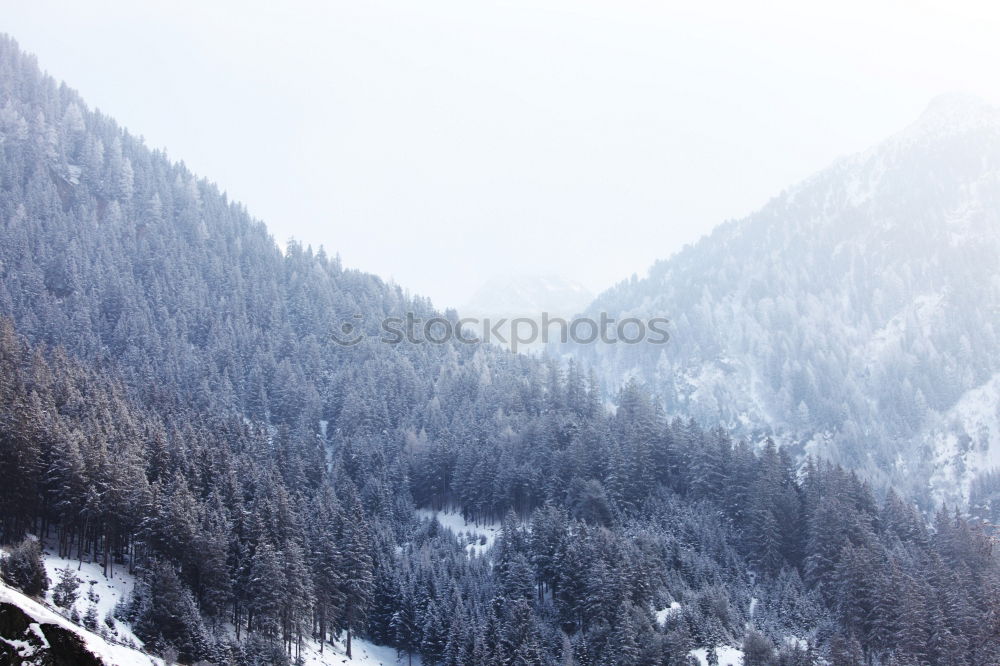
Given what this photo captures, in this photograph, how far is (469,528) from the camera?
10994cm

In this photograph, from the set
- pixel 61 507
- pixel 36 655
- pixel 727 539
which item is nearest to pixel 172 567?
pixel 61 507

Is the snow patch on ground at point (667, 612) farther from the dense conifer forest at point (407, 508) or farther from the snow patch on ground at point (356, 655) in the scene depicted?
the snow patch on ground at point (356, 655)

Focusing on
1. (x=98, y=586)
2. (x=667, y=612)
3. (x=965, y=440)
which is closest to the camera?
(x=98, y=586)

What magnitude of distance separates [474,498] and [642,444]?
Answer: 24.1 m

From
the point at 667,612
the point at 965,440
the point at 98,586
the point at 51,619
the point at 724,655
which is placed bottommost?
the point at 724,655

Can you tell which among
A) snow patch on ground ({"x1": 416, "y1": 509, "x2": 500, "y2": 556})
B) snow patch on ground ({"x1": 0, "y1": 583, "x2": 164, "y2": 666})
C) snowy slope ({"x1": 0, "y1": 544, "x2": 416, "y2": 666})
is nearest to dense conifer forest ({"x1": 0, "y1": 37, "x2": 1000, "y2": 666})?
snow patch on ground ({"x1": 416, "y1": 509, "x2": 500, "y2": 556})

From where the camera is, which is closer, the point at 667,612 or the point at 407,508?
the point at 667,612

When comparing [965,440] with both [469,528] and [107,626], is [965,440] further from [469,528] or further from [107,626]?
[107,626]

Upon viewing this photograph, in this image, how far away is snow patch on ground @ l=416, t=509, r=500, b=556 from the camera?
338 feet

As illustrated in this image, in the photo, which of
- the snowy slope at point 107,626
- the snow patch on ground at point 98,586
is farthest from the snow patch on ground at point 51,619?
the snow patch on ground at point 98,586

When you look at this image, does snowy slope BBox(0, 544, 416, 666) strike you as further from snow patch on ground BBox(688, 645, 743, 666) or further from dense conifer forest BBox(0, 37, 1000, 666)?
snow patch on ground BBox(688, 645, 743, 666)

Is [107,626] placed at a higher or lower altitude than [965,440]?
higher

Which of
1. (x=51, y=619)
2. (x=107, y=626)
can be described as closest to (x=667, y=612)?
(x=107, y=626)

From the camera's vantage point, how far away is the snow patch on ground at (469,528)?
4053 inches
